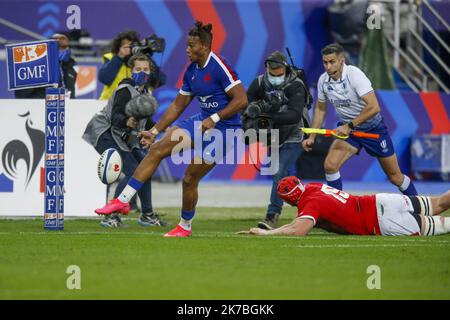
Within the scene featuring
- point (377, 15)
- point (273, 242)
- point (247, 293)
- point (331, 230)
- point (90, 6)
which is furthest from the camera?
point (90, 6)

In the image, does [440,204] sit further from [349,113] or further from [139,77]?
[139,77]

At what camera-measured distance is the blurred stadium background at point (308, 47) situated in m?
24.0

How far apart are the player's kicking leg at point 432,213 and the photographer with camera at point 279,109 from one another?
85.0 inches

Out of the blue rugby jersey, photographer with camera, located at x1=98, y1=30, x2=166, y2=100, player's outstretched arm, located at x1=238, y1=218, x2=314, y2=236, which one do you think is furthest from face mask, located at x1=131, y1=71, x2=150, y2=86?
player's outstretched arm, located at x1=238, y1=218, x2=314, y2=236

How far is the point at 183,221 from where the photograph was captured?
1266 centimetres

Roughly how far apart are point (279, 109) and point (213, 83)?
7.57 feet

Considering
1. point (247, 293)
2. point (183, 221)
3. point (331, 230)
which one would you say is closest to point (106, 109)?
point (183, 221)

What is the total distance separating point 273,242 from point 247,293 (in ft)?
10.6

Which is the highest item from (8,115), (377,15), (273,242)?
(377,15)

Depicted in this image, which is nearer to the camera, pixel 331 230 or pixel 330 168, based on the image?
pixel 331 230

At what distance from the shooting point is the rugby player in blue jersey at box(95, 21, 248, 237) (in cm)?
1229

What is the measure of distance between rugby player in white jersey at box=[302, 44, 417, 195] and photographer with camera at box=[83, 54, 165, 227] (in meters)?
2.21
